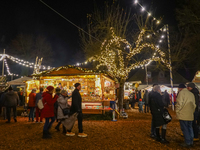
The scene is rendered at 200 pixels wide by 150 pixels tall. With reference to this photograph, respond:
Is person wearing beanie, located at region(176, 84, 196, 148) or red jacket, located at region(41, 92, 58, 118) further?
red jacket, located at region(41, 92, 58, 118)

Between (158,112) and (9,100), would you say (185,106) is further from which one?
(9,100)

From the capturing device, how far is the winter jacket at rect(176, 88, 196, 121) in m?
4.27

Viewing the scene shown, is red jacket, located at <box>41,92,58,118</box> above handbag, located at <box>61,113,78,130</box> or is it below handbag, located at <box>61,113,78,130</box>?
above

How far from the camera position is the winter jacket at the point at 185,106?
14.0ft

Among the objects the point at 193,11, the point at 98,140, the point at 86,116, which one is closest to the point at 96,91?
the point at 86,116

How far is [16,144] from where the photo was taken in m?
4.39

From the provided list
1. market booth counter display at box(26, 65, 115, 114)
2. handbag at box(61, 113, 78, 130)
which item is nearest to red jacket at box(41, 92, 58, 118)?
handbag at box(61, 113, 78, 130)

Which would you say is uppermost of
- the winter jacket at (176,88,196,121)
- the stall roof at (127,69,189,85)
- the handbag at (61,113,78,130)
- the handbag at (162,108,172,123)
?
the stall roof at (127,69,189,85)

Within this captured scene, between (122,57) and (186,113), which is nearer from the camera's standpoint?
(186,113)

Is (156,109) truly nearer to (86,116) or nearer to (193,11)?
(86,116)

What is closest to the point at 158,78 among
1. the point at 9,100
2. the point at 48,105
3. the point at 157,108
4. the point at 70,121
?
the point at 157,108

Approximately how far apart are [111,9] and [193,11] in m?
13.0

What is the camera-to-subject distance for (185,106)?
14.1 ft

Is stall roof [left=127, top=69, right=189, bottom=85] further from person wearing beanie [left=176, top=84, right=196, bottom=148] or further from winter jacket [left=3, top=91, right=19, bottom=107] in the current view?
person wearing beanie [left=176, top=84, right=196, bottom=148]
